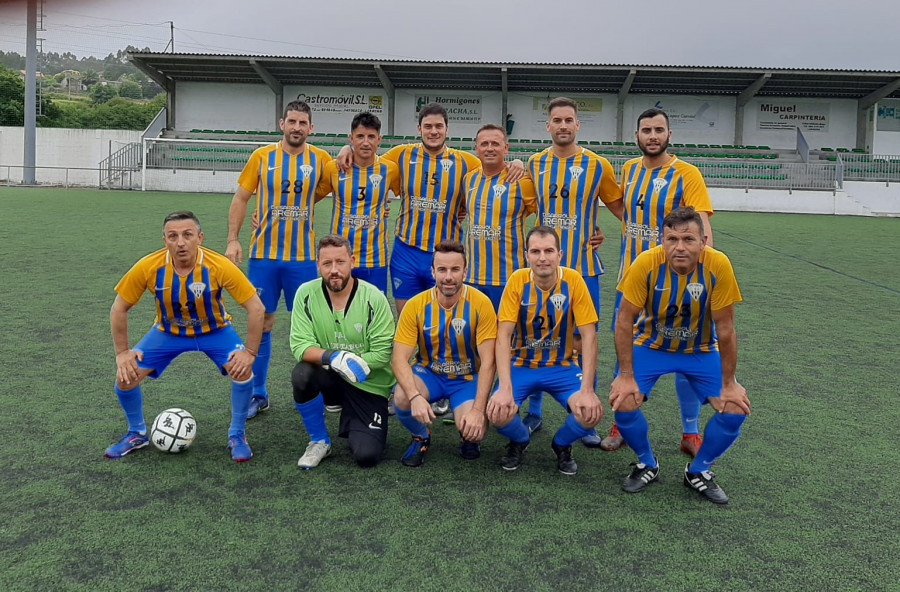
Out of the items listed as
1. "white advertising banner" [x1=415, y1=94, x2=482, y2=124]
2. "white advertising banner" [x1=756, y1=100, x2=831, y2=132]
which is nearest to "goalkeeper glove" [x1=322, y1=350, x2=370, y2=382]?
"white advertising banner" [x1=415, y1=94, x2=482, y2=124]

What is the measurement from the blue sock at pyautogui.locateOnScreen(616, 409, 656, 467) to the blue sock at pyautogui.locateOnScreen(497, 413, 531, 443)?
441 millimetres

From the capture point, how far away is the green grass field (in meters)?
2.32

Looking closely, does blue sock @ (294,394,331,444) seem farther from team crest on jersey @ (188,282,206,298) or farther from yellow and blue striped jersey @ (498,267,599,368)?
yellow and blue striped jersey @ (498,267,599,368)

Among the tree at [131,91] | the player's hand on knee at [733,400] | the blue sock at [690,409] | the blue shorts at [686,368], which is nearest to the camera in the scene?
the player's hand on knee at [733,400]

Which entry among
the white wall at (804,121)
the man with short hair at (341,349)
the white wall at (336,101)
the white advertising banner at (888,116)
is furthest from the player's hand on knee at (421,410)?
the white advertising banner at (888,116)

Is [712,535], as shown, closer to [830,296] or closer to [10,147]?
[830,296]

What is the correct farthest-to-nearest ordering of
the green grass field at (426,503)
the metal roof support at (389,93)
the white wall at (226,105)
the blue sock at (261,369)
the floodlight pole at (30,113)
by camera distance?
the white wall at (226,105) < the metal roof support at (389,93) < the floodlight pole at (30,113) < the blue sock at (261,369) < the green grass field at (426,503)

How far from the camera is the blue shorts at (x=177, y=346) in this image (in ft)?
11.2

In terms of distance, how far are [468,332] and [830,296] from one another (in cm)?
583

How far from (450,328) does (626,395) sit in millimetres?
878

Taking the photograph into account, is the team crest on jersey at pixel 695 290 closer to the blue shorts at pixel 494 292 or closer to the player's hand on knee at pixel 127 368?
the blue shorts at pixel 494 292

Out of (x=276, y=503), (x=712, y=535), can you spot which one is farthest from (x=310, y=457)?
(x=712, y=535)

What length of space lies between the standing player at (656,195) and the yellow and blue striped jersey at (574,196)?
181mm

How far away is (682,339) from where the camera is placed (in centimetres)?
318
